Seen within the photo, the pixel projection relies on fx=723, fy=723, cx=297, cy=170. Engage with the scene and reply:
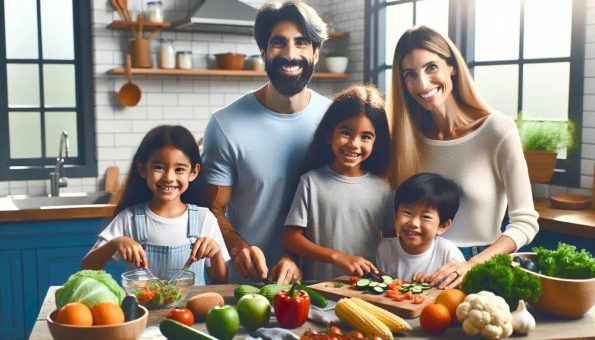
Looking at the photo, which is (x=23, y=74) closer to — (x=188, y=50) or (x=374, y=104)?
(x=188, y=50)

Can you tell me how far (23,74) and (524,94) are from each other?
3.48 m

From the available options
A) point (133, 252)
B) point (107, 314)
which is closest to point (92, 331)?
point (107, 314)

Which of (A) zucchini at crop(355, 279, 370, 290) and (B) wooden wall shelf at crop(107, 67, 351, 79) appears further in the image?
(B) wooden wall shelf at crop(107, 67, 351, 79)

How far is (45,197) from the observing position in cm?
494

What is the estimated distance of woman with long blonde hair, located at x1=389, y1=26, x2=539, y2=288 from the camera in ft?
8.03

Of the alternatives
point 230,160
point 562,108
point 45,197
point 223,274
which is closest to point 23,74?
point 45,197

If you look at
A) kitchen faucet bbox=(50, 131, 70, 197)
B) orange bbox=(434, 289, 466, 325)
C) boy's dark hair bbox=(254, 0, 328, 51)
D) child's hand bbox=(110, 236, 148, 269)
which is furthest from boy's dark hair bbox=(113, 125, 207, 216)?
kitchen faucet bbox=(50, 131, 70, 197)

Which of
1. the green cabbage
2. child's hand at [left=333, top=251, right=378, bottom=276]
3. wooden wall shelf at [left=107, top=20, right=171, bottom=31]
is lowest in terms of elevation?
child's hand at [left=333, top=251, right=378, bottom=276]

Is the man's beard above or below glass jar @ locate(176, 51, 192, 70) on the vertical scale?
below

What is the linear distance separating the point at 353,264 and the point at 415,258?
252 millimetres

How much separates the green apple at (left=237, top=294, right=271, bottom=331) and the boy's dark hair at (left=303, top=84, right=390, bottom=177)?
0.86 meters

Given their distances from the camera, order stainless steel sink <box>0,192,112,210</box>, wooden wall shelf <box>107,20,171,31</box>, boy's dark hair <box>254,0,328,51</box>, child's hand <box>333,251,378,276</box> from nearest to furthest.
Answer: child's hand <box>333,251,378,276</box> < boy's dark hair <box>254,0,328,51</box> < stainless steel sink <box>0,192,112,210</box> < wooden wall shelf <box>107,20,171,31</box>

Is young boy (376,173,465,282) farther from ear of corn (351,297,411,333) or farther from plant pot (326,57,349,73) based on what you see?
plant pot (326,57,349,73)

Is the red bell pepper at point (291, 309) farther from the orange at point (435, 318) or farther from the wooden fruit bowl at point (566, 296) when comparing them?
the wooden fruit bowl at point (566, 296)
